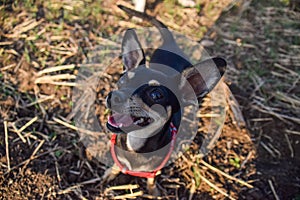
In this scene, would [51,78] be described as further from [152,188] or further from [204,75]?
[204,75]

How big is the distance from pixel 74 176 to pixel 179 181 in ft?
3.45

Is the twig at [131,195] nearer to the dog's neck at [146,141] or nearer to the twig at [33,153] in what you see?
the dog's neck at [146,141]

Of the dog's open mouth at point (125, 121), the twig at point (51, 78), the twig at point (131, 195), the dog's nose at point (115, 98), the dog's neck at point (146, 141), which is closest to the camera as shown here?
the dog's nose at point (115, 98)

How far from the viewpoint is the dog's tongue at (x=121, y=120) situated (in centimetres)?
303

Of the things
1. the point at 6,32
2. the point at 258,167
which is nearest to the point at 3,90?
the point at 6,32

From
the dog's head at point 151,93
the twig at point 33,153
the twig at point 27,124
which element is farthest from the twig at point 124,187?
the twig at point 27,124

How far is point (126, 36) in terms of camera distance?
11.3 feet

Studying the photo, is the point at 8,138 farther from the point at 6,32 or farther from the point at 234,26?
the point at 234,26

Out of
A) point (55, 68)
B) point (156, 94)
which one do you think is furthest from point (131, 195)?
→ point (55, 68)

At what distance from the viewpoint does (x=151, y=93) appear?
297cm

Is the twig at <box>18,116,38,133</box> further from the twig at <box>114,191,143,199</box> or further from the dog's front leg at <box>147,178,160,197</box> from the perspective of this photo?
the dog's front leg at <box>147,178,160,197</box>

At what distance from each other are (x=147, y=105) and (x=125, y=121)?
247mm

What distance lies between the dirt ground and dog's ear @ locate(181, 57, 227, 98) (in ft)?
3.63

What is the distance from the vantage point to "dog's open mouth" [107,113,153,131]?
3.01 metres
